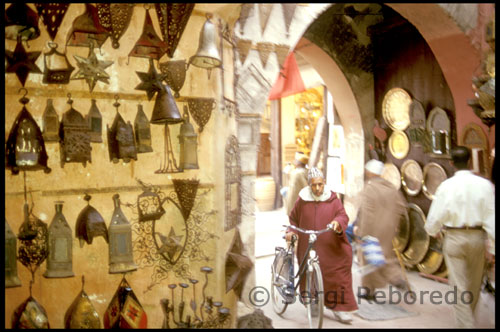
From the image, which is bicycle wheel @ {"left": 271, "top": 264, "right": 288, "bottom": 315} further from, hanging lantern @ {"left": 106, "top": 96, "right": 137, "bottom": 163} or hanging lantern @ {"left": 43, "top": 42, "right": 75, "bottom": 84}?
hanging lantern @ {"left": 43, "top": 42, "right": 75, "bottom": 84}

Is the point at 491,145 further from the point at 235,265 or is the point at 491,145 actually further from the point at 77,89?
the point at 77,89

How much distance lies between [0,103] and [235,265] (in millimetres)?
2421

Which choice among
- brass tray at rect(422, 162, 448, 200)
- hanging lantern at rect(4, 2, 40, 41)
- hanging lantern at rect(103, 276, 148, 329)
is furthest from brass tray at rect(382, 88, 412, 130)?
hanging lantern at rect(4, 2, 40, 41)

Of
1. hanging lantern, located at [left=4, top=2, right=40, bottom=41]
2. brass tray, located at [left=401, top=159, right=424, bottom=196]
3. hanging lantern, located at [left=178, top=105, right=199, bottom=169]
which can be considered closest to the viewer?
hanging lantern, located at [left=4, top=2, right=40, bottom=41]

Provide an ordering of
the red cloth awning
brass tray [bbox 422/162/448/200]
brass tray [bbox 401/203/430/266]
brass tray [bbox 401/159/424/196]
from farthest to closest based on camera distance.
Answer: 1. the red cloth awning
2. brass tray [bbox 401/159/424/196]
3. brass tray [bbox 401/203/430/266]
4. brass tray [bbox 422/162/448/200]

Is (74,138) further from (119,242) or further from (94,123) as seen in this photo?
(119,242)

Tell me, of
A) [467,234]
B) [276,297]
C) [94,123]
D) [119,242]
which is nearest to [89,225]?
[119,242]

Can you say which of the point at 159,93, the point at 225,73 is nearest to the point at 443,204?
the point at 225,73

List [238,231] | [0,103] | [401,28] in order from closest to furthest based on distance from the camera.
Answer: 1. [0,103]
2. [238,231]
3. [401,28]

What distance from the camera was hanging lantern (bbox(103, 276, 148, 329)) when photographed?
11.4ft

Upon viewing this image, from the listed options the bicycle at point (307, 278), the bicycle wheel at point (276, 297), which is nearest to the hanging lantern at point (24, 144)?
the bicycle at point (307, 278)

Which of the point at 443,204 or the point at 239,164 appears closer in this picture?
the point at 443,204

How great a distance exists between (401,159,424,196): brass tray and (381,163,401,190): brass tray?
10 centimetres

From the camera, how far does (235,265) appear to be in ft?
12.9
